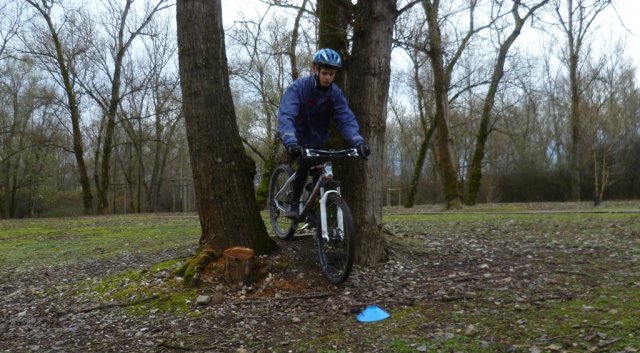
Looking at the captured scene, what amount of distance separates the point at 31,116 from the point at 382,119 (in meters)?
36.3

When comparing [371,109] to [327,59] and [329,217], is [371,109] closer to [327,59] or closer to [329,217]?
[327,59]

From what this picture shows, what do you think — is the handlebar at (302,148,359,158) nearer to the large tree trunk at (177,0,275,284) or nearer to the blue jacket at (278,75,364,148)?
the blue jacket at (278,75,364,148)

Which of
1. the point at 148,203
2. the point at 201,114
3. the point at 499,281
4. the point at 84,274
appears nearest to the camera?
the point at 499,281

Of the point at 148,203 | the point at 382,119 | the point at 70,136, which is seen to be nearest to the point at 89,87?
the point at 70,136

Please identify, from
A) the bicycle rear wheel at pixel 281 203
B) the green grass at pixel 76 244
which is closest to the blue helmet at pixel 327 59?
the bicycle rear wheel at pixel 281 203

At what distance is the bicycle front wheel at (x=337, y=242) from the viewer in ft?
15.7

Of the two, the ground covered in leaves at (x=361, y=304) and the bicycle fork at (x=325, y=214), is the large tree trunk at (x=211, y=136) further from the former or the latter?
the bicycle fork at (x=325, y=214)

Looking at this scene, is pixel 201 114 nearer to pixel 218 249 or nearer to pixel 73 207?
pixel 218 249

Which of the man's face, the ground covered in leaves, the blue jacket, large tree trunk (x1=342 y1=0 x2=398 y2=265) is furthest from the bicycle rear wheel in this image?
the man's face

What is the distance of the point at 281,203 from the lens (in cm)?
690

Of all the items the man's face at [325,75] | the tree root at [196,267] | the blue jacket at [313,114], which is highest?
the man's face at [325,75]

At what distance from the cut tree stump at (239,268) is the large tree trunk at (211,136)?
1.15 ft

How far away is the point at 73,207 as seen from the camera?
158 ft

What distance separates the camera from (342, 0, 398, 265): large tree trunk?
5816 millimetres
